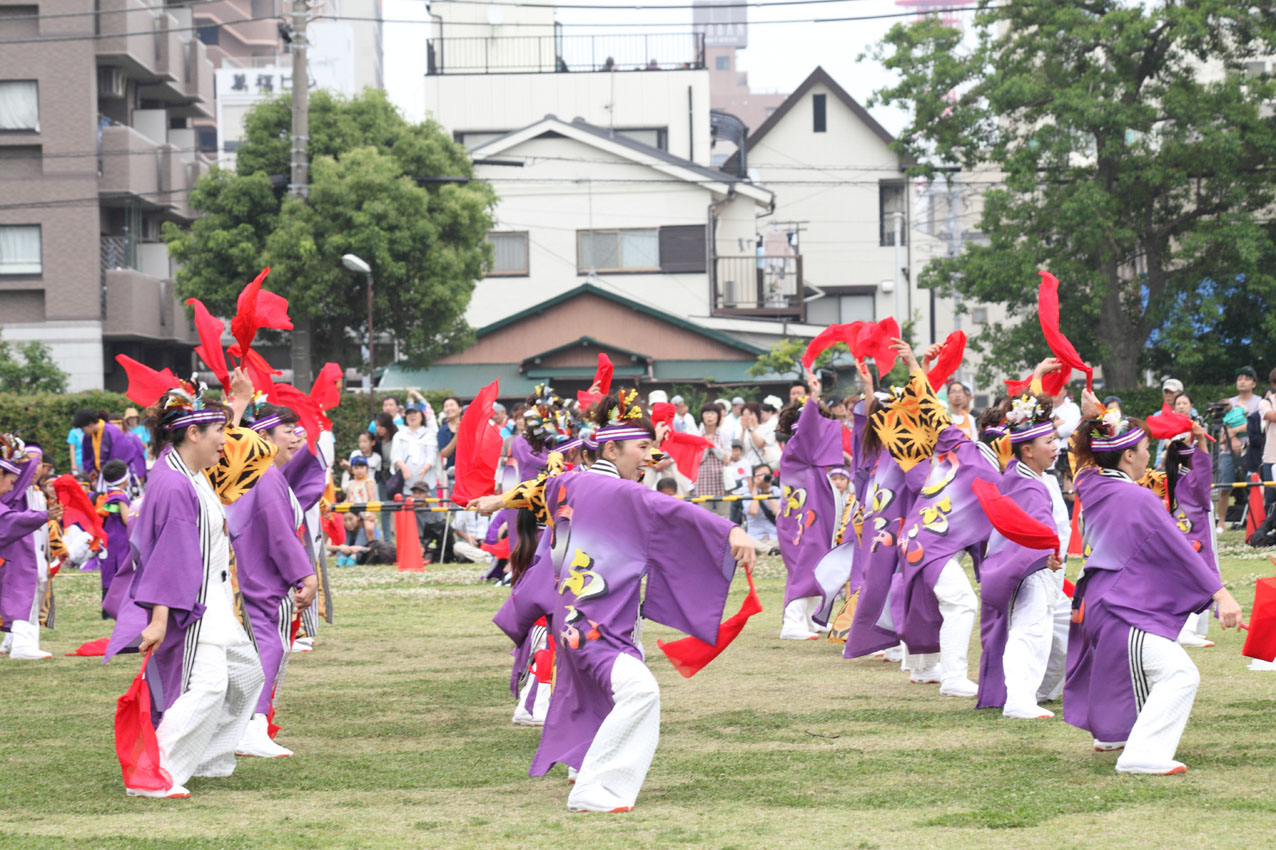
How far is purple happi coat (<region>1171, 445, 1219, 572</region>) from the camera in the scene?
1041 centimetres

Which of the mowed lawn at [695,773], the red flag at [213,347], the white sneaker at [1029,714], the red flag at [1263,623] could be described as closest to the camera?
the mowed lawn at [695,773]

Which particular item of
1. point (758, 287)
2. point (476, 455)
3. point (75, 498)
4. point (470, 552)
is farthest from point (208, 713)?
point (758, 287)

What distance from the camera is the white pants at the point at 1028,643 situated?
7312 mm

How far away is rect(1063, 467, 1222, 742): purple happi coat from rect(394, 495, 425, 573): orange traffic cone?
1111 centimetres

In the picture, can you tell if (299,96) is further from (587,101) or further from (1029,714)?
(587,101)

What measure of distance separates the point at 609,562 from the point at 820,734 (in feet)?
6.15

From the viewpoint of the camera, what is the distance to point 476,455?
7758 millimetres

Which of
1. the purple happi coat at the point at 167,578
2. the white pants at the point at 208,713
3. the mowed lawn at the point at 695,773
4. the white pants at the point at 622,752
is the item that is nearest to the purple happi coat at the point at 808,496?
the mowed lawn at the point at 695,773

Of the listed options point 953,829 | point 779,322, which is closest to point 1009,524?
point 953,829

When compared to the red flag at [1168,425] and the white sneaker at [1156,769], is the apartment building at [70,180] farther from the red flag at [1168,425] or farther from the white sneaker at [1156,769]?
the white sneaker at [1156,769]

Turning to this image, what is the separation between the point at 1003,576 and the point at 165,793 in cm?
401

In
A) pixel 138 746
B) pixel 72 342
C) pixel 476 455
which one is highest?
pixel 72 342

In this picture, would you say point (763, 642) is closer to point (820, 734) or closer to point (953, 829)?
point (820, 734)

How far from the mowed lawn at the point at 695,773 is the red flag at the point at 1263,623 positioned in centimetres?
39
